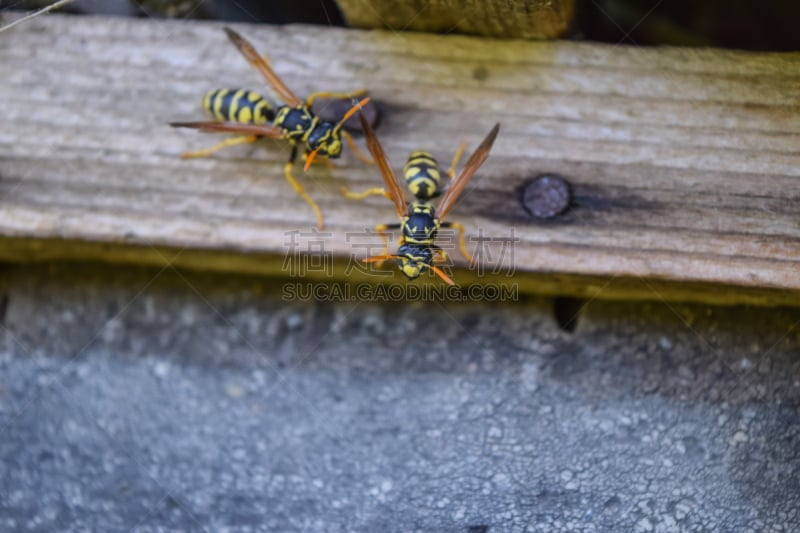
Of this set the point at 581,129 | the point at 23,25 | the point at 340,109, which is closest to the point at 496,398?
the point at 581,129

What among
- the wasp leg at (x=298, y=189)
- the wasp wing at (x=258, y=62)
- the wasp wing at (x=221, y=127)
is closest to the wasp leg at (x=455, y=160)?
the wasp leg at (x=298, y=189)

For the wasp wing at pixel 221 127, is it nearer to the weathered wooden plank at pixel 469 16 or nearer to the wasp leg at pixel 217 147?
the wasp leg at pixel 217 147

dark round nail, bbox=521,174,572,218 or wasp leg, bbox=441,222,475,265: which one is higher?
dark round nail, bbox=521,174,572,218

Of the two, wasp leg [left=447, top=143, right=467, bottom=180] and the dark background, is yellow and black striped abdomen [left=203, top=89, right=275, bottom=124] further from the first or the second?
wasp leg [left=447, top=143, right=467, bottom=180]

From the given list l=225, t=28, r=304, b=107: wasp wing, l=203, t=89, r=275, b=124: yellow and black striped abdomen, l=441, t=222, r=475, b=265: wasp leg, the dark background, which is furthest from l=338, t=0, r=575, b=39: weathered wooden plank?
Answer: l=441, t=222, r=475, b=265: wasp leg

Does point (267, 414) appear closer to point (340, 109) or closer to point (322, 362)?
point (322, 362)

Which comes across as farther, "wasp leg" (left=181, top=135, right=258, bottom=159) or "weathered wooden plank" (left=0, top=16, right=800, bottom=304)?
"wasp leg" (left=181, top=135, right=258, bottom=159)
